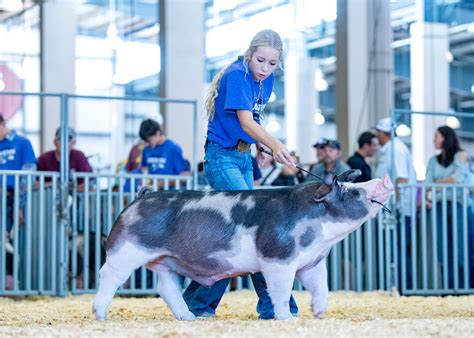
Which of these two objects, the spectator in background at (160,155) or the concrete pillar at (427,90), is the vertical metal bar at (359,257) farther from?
the concrete pillar at (427,90)

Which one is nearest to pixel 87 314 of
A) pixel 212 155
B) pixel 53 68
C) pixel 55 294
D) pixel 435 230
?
pixel 212 155

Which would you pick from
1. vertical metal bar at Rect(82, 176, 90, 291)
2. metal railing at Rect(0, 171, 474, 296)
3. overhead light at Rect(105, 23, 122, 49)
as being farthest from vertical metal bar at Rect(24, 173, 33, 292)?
overhead light at Rect(105, 23, 122, 49)

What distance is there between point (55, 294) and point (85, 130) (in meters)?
22.2

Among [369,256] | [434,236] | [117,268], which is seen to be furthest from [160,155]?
[117,268]

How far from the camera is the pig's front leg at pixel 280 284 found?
561cm

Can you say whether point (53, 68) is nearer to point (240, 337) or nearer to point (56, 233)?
point (56, 233)

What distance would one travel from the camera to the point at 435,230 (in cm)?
1015

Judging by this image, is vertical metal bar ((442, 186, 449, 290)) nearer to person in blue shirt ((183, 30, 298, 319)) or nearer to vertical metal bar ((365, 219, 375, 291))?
vertical metal bar ((365, 219, 375, 291))

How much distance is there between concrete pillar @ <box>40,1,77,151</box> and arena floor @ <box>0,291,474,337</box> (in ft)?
32.2

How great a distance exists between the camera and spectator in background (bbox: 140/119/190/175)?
34.1 feet

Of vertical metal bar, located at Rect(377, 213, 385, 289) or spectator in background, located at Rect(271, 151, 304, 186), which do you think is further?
spectator in background, located at Rect(271, 151, 304, 186)

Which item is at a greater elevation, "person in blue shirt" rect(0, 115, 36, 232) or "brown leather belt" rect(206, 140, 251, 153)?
"person in blue shirt" rect(0, 115, 36, 232)

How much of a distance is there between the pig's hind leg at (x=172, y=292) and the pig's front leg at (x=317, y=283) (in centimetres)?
70

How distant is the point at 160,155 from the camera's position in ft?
34.3
